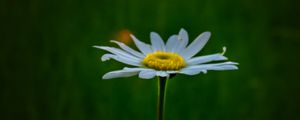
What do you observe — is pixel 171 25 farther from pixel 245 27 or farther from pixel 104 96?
pixel 104 96

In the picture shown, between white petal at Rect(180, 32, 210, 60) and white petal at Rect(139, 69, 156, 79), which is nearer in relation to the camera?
white petal at Rect(139, 69, 156, 79)

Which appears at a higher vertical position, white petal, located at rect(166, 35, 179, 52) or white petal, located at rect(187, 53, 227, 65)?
white petal, located at rect(166, 35, 179, 52)

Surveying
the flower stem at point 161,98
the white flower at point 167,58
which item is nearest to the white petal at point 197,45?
the white flower at point 167,58

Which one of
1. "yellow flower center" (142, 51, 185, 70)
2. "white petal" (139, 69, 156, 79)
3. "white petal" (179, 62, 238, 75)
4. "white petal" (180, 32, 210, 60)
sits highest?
"white petal" (180, 32, 210, 60)

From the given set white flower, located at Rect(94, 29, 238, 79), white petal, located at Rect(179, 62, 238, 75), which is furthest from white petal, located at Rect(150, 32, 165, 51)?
white petal, located at Rect(179, 62, 238, 75)

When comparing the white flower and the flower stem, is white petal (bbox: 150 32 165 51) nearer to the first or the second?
the white flower

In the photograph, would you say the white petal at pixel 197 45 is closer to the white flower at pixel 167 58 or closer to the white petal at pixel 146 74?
the white flower at pixel 167 58

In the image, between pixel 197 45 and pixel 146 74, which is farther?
pixel 197 45

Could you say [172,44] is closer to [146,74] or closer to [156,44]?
[156,44]

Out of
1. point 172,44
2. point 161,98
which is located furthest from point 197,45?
point 161,98
